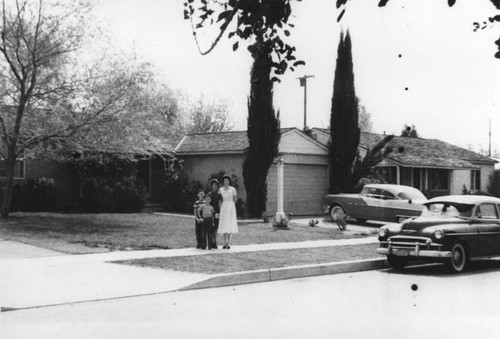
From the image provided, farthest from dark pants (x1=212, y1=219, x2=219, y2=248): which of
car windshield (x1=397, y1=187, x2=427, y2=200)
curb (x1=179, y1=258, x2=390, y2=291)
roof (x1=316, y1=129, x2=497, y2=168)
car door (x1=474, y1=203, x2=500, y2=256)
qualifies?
roof (x1=316, y1=129, x2=497, y2=168)

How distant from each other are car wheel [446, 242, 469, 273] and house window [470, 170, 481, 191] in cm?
2662

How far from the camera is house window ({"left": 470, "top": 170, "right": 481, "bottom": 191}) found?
38.6 metres

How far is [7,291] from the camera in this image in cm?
948

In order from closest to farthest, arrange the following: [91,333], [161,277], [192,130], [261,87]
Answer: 1. [91,333]
2. [161,277]
3. [261,87]
4. [192,130]

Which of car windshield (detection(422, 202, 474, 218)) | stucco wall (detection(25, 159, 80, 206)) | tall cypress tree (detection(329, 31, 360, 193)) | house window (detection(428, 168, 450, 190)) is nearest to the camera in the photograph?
car windshield (detection(422, 202, 474, 218))

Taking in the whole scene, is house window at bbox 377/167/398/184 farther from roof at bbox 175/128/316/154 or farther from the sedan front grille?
the sedan front grille

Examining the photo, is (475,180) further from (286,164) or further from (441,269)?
(441,269)

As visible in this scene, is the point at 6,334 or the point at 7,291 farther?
the point at 7,291

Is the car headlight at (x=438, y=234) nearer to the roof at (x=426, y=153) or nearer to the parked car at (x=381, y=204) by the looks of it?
the parked car at (x=381, y=204)

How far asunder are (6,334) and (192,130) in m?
60.2

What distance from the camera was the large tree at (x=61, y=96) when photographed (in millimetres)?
19406

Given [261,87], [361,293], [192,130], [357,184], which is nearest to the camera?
[361,293]

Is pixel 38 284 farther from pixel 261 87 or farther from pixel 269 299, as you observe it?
pixel 261 87

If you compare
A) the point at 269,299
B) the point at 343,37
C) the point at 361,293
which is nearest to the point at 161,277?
the point at 269,299
